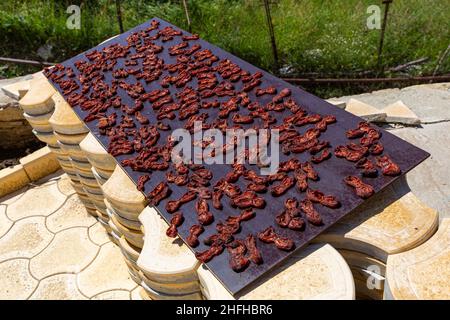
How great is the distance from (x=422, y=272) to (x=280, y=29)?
24.6 ft

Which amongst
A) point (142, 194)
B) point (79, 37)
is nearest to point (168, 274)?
point (142, 194)

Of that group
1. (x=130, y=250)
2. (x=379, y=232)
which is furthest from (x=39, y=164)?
(x=379, y=232)

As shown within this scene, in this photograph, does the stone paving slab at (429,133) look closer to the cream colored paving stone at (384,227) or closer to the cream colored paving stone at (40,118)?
the cream colored paving stone at (384,227)

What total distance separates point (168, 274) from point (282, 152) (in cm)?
155

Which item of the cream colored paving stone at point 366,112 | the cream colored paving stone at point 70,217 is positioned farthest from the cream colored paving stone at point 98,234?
the cream colored paving stone at point 366,112

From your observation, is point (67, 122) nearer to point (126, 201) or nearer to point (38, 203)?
point (126, 201)

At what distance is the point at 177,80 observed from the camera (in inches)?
202

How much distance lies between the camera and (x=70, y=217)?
254 inches

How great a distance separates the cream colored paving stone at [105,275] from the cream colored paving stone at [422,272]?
12.0 feet

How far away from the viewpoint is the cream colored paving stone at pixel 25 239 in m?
5.97

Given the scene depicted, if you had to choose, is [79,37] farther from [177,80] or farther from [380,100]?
[380,100]
